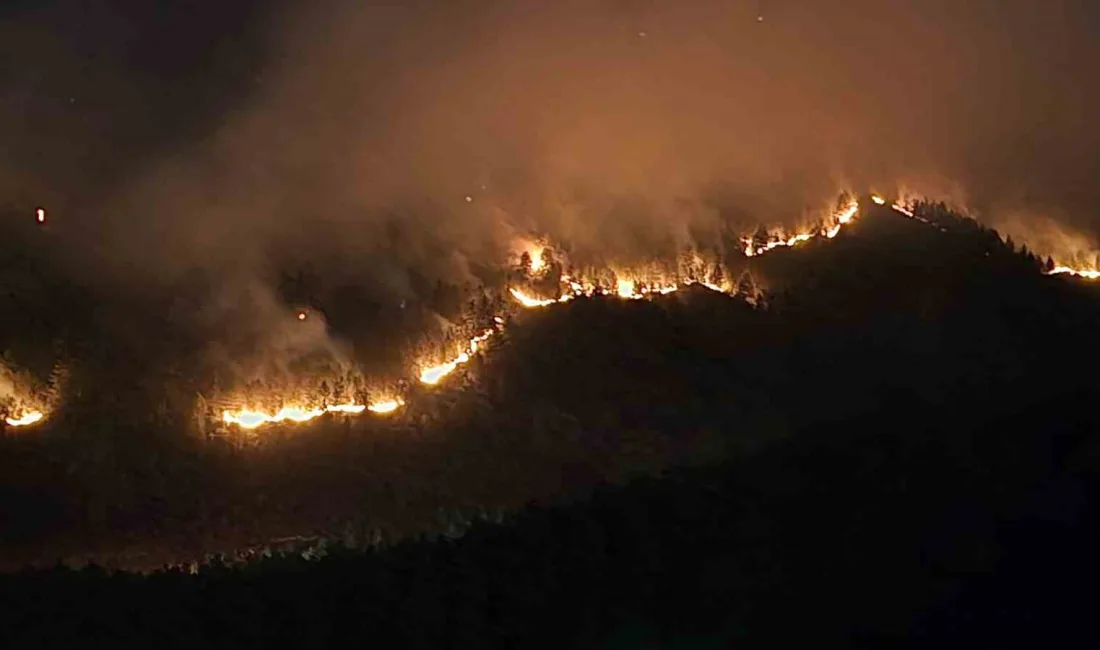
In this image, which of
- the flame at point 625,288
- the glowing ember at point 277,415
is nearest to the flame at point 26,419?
the glowing ember at point 277,415

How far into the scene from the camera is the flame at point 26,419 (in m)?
29.0

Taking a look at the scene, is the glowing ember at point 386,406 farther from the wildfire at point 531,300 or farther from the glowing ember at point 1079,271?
the glowing ember at point 1079,271

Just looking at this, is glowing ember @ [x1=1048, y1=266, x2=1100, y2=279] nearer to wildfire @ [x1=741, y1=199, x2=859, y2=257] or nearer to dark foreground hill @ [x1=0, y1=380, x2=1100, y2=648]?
wildfire @ [x1=741, y1=199, x2=859, y2=257]

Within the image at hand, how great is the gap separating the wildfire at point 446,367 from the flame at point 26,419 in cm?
920

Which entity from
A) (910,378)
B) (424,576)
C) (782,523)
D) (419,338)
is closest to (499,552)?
(424,576)

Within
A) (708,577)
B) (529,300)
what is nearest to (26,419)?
(529,300)

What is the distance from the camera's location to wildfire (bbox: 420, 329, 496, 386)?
31.5 metres

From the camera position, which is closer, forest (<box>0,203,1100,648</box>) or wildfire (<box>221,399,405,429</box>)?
forest (<box>0,203,1100,648</box>)

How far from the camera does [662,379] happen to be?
30.7 m

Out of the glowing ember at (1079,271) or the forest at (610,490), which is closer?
the forest at (610,490)

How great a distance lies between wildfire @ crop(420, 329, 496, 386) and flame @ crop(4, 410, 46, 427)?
9201 mm

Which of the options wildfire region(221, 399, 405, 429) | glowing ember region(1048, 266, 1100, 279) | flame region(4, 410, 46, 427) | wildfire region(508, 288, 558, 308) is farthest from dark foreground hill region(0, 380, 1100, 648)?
glowing ember region(1048, 266, 1100, 279)

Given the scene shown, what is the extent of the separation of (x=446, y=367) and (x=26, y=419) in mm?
10185

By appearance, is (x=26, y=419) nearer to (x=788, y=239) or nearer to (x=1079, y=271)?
(x=788, y=239)
